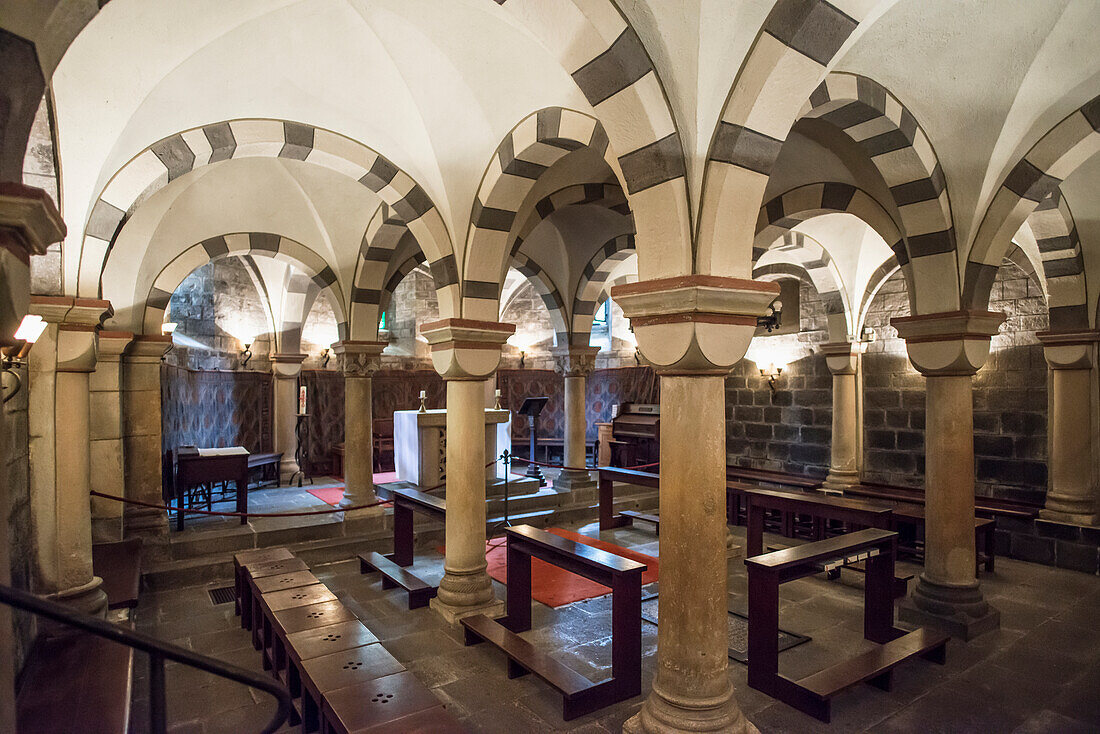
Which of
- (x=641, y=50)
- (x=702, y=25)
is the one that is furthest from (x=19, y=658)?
(x=702, y=25)

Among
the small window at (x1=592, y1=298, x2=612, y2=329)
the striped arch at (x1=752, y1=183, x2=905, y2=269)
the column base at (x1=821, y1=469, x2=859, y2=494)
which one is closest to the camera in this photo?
the striped arch at (x1=752, y1=183, x2=905, y2=269)

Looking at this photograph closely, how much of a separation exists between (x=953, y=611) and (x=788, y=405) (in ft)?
18.3

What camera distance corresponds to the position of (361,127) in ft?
15.4

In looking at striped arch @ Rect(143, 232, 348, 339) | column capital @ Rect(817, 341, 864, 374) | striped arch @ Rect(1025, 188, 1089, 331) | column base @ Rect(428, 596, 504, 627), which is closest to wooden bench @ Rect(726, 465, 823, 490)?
column capital @ Rect(817, 341, 864, 374)

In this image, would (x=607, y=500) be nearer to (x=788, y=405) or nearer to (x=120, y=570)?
(x=788, y=405)

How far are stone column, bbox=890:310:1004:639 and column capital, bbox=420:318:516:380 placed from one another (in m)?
3.13

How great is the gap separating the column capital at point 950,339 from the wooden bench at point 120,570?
236 inches

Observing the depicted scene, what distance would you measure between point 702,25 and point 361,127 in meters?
2.90

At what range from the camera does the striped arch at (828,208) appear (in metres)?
5.48

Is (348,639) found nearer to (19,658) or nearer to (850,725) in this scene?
(19,658)

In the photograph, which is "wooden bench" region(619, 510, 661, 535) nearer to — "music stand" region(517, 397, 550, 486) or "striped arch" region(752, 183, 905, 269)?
"music stand" region(517, 397, 550, 486)

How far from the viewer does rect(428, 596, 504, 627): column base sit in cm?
468

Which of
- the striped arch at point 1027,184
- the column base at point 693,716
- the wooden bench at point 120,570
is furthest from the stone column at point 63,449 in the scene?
the striped arch at point 1027,184

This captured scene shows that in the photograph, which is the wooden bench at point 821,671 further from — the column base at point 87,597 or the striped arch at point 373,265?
the striped arch at point 373,265
